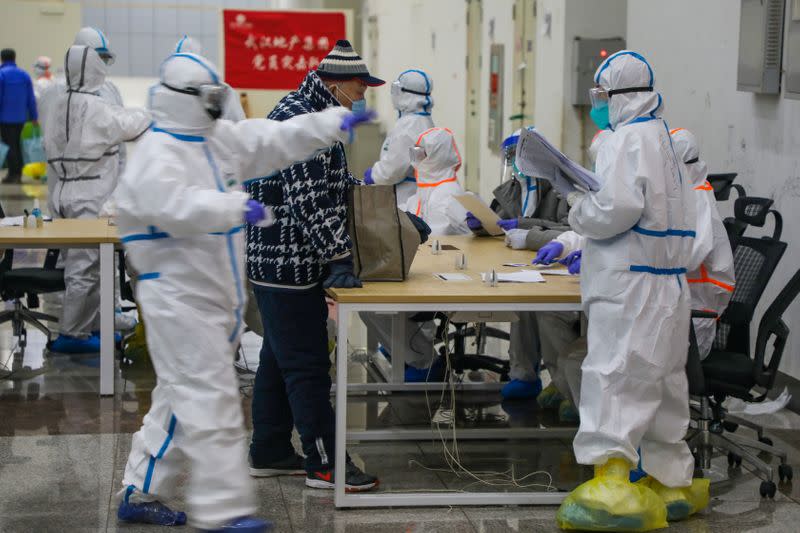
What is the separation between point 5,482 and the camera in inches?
160

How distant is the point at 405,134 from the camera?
6.59 m

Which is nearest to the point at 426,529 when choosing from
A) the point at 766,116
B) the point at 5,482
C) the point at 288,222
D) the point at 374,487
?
the point at 374,487

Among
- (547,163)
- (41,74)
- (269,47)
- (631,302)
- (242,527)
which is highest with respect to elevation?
(269,47)

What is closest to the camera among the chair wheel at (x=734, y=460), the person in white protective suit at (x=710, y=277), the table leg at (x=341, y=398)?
the table leg at (x=341, y=398)

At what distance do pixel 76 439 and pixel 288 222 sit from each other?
60.3 inches

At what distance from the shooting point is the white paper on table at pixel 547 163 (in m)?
3.67

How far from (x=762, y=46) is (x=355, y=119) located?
291 cm

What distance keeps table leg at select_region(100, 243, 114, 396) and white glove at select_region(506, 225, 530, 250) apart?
184cm

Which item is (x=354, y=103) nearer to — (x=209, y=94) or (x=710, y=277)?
(x=209, y=94)

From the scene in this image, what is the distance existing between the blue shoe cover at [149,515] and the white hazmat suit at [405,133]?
3.22 m

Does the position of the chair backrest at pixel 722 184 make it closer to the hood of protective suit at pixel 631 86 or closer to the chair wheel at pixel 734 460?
the chair wheel at pixel 734 460

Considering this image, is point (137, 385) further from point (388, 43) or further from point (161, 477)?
point (388, 43)

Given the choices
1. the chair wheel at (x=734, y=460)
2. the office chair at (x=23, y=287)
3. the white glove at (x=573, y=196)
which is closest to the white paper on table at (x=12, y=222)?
the office chair at (x=23, y=287)

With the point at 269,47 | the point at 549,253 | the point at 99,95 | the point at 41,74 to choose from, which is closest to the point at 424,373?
the point at 549,253
